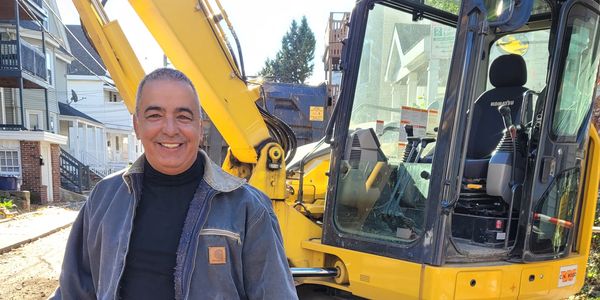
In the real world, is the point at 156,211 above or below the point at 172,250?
above

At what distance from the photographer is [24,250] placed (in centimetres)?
695

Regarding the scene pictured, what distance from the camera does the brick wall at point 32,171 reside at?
40.4 ft

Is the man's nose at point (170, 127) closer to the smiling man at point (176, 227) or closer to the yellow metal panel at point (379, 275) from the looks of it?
the smiling man at point (176, 227)

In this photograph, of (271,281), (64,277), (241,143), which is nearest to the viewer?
(271,281)

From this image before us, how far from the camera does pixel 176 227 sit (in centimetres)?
140

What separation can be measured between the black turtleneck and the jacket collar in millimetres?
46

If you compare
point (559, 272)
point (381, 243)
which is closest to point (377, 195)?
point (381, 243)

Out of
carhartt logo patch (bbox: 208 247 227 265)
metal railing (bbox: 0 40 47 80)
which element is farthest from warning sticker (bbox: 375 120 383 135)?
metal railing (bbox: 0 40 47 80)

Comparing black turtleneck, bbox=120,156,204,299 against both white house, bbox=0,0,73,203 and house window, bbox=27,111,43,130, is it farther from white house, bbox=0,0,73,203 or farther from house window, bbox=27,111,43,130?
house window, bbox=27,111,43,130

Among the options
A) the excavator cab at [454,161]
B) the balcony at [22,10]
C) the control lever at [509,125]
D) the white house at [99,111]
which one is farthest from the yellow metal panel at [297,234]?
the white house at [99,111]

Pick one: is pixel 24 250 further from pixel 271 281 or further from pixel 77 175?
pixel 77 175

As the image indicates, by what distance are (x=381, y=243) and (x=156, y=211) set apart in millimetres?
1725

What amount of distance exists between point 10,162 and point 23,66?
11.3 feet

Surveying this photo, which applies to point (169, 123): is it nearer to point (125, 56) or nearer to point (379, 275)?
point (379, 275)
